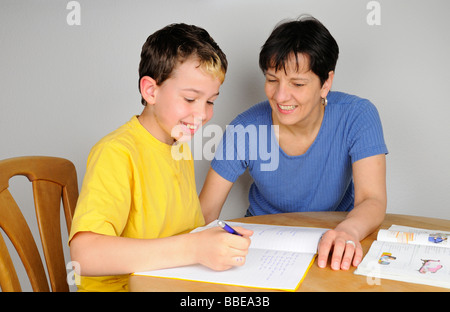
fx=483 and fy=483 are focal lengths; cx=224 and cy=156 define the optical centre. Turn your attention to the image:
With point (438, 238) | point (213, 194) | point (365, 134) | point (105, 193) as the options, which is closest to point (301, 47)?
point (365, 134)

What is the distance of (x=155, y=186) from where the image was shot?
123cm

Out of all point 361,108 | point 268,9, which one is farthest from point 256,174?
point 268,9

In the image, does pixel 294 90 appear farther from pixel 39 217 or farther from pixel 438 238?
pixel 39 217

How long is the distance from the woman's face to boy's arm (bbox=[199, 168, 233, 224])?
292 mm

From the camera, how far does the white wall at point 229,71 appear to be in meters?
1.85

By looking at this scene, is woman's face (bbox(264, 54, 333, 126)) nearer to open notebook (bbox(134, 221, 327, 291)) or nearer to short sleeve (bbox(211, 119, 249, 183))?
short sleeve (bbox(211, 119, 249, 183))

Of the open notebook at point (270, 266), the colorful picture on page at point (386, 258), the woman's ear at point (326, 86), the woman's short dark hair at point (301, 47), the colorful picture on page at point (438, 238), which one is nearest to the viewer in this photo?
the open notebook at point (270, 266)

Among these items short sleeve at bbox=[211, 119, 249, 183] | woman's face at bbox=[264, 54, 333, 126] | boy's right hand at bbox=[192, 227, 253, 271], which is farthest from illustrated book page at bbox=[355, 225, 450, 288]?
short sleeve at bbox=[211, 119, 249, 183]

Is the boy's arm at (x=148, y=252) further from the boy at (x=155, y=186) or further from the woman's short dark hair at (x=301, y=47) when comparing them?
the woman's short dark hair at (x=301, y=47)

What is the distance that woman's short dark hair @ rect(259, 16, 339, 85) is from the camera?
1.48 metres

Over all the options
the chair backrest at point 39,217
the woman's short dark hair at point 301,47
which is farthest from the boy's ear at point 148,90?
the woman's short dark hair at point 301,47

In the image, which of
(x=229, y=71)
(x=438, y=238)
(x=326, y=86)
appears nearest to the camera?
(x=438, y=238)

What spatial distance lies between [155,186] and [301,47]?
2.07 feet

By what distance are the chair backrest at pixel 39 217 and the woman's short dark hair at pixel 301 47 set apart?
0.69 m
